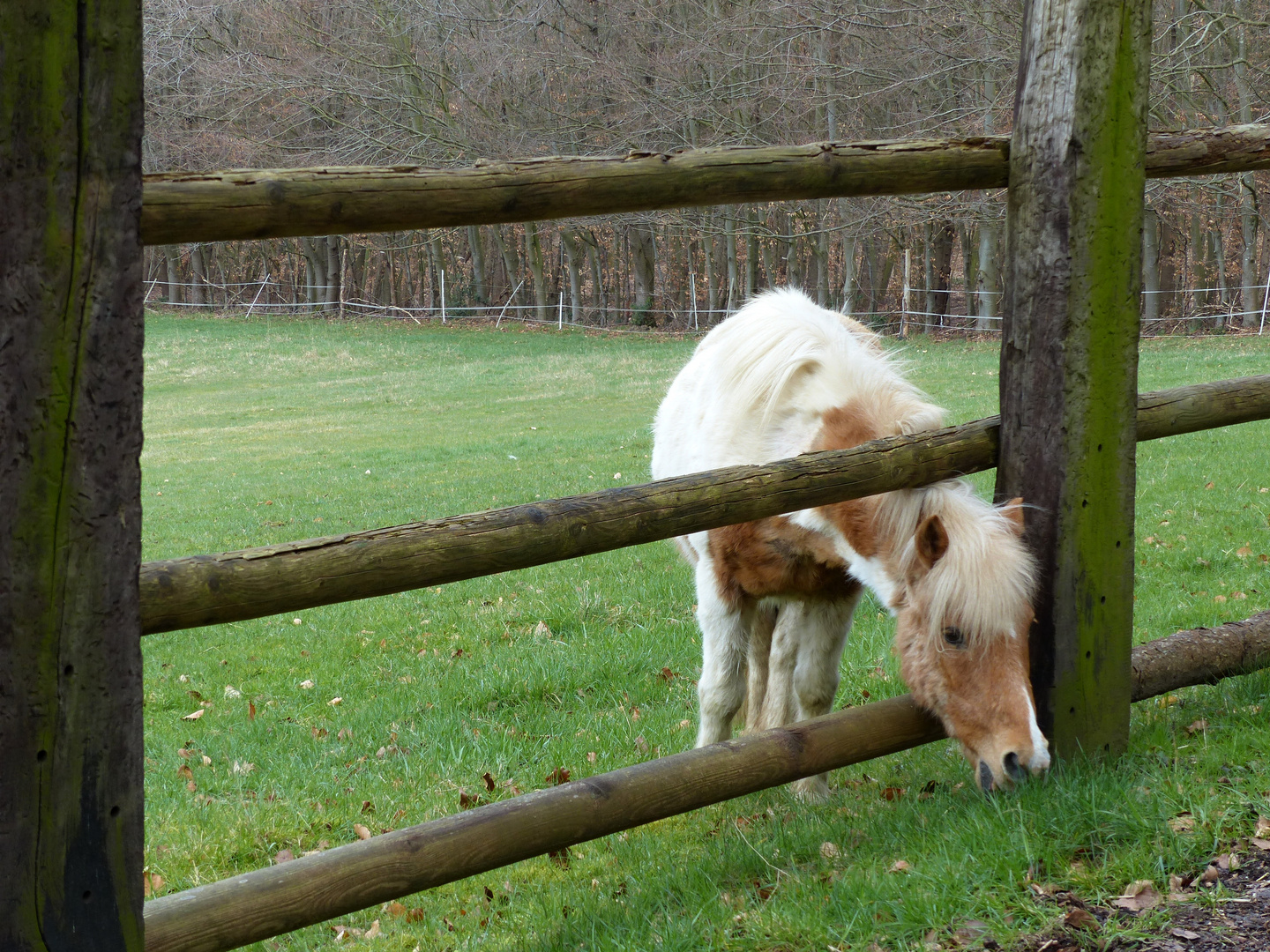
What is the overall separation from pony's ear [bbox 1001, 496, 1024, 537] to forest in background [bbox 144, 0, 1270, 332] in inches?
685

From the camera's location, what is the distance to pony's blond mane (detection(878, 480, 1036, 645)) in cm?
316

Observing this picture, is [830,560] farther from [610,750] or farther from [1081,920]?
[1081,920]

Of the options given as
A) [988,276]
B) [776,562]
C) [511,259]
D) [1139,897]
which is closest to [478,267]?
[511,259]

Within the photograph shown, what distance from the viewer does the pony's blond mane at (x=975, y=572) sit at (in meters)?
3.16

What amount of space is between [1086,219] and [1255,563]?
5.01m

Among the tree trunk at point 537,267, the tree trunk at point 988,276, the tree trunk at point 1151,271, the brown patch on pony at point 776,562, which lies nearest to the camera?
the brown patch on pony at point 776,562

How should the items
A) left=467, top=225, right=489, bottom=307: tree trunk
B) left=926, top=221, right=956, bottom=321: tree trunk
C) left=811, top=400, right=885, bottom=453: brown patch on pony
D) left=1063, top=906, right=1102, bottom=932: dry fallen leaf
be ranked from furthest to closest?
left=467, top=225, right=489, bottom=307: tree trunk < left=926, top=221, right=956, bottom=321: tree trunk < left=811, top=400, right=885, bottom=453: brown patch on pony < left=1063, top=906, right=1102, bottom=932: dry fallen leaf

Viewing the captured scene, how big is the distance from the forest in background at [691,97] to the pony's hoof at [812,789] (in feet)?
55.7

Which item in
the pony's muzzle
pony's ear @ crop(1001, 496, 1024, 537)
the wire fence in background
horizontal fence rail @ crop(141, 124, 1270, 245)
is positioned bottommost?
the pony's muzzle

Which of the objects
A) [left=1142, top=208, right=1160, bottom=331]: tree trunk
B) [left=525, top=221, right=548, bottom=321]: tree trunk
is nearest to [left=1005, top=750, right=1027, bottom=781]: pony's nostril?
[left=1142, top=208, right=1160, bottom=331]: tree trunk

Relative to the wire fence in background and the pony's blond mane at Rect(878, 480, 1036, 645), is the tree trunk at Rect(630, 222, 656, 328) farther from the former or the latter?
the pony's blond mane at Rect(878, 480, 1036, 645)

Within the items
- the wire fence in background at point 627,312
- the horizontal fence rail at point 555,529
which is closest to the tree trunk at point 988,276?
the wire fence in background at point 627,312

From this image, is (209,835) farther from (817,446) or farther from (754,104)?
(754,104)

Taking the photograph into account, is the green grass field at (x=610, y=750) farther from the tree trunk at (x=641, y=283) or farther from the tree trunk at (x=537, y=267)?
the tree trunk at (x=537, y=267)
